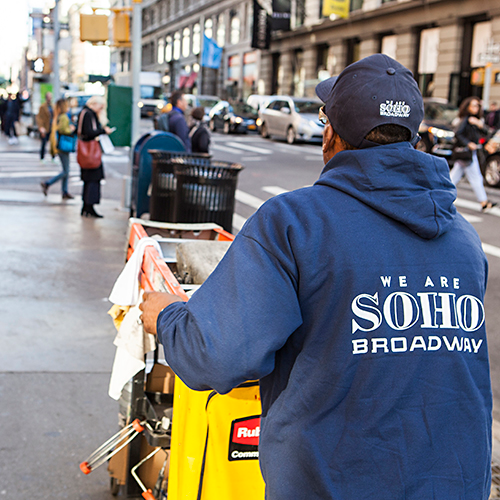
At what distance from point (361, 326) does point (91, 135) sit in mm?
9111

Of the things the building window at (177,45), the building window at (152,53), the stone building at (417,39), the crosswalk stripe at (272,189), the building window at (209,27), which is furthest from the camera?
the building window at (152,53)

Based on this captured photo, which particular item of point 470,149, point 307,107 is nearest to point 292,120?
point 307,107

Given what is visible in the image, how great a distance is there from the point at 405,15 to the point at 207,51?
19.3m

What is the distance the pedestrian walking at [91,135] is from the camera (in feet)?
33.3

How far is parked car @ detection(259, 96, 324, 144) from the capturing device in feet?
84.5

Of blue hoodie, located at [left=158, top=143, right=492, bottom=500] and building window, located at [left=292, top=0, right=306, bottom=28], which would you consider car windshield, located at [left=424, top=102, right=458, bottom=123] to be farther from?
building window, located at [left=292, top=0, right=306, bottom=28]

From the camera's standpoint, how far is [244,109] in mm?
33938

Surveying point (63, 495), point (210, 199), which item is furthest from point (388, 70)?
point (210, 199)

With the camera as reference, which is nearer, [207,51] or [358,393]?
[358,393]

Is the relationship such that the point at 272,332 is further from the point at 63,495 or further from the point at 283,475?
the point at 63,495

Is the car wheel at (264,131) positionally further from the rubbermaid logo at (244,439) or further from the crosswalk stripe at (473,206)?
the rubbermaid logo at (244,439)

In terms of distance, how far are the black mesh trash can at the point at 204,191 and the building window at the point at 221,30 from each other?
51277 mm

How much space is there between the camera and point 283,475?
66.1 inches

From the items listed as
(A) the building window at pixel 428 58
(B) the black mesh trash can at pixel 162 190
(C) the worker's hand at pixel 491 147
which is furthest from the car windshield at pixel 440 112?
(B) the black mesh trash can at pixel 162 190
